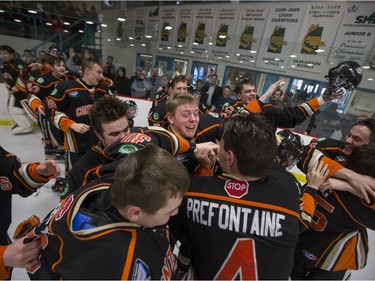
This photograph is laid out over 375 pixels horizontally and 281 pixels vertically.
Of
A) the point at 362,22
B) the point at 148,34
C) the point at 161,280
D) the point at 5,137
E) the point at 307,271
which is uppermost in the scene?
the point at 362,22

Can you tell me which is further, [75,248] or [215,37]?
[215,37]

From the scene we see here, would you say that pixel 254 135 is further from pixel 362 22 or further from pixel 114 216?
pixel 362 22

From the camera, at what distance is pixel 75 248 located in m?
0.59

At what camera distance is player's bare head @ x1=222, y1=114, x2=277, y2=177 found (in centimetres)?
82

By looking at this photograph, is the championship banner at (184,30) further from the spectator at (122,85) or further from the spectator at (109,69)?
the spectator at (122,85)

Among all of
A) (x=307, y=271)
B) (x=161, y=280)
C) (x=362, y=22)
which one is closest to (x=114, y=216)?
(x=161, y=280)

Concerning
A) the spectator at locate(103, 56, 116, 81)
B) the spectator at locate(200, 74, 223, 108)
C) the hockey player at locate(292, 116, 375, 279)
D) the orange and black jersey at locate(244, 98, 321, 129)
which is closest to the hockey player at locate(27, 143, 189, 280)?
the hockey player at locate(292, 116, 375, 279)

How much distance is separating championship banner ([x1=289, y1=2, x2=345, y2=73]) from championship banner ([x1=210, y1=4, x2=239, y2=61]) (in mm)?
1819

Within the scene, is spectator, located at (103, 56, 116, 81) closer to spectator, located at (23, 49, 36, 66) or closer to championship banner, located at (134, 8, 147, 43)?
championship banner, located at (134, 8, 147, 43)

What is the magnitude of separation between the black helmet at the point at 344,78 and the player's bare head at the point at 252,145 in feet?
3.90

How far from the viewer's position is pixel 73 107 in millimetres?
2174

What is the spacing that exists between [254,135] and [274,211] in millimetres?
277

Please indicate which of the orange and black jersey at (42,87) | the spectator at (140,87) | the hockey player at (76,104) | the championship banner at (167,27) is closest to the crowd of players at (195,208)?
the hockey player at (76,104)

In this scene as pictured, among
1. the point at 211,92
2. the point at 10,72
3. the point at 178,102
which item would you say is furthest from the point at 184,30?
the point at 178,102
